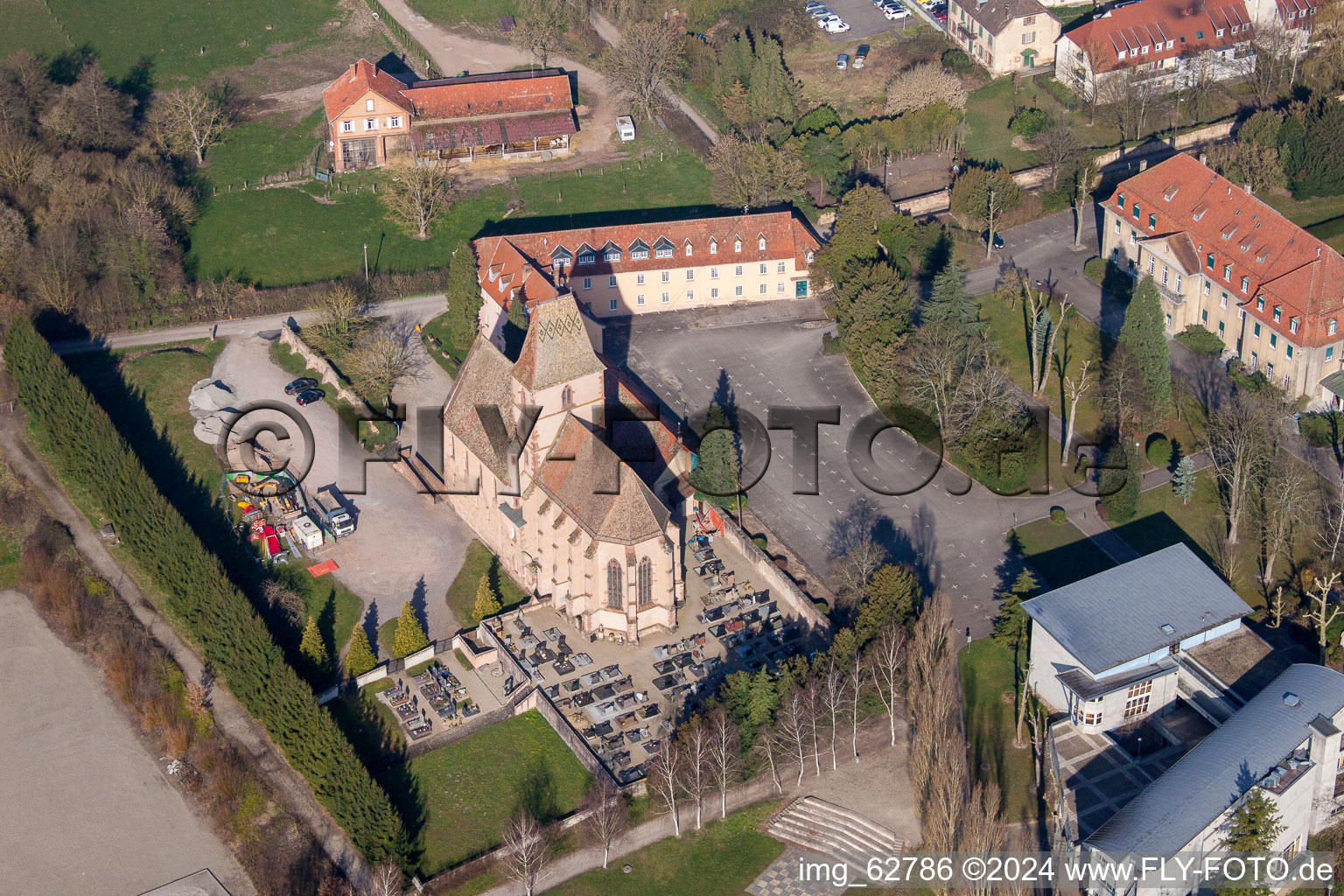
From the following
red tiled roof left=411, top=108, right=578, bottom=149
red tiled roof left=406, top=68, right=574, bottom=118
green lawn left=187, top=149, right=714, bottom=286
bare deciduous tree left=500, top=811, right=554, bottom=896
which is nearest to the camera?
bare deciduous tree left=500, top=811, right=554, bottom=896

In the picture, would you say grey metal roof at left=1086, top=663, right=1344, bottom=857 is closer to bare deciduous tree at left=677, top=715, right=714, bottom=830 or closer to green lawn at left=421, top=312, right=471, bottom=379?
bare deciduous tree at left=677, top=715, right=714, bottom=830

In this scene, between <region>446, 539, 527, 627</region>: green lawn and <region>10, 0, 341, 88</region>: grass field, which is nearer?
<region>446, 539, 527, 627</region>: green lawn

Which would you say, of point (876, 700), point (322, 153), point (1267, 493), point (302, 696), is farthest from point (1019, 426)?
point (322, 153)

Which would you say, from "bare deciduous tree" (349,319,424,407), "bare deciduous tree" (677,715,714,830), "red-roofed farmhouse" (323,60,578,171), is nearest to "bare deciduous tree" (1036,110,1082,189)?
"red-roofed farmhouse" (323,60,578,171)

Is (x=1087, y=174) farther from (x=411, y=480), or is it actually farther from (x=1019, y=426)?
(x=411, y=480)

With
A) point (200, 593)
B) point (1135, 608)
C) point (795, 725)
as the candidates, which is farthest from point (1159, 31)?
point (200, 593)

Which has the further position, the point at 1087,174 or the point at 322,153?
the point at 322,153
